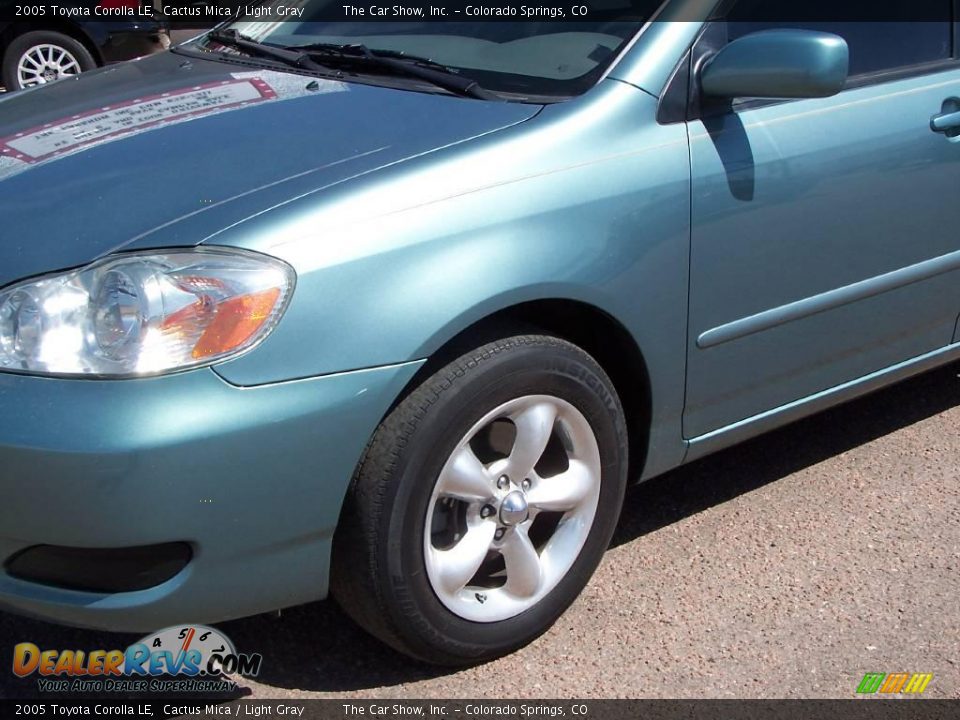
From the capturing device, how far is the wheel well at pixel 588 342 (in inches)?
88.0

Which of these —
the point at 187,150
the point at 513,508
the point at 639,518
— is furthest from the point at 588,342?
the point at 187,150

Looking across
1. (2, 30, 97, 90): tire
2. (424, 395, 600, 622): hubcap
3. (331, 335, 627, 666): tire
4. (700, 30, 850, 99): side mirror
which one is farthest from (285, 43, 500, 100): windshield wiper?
(2, 30, 97, 90): tire

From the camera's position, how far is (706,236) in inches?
98.6

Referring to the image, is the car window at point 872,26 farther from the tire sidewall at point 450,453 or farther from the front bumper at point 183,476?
the front bumper at point 183,476

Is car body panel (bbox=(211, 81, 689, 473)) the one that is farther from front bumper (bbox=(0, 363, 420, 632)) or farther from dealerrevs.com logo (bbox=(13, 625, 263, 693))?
dealerrevs.com logo (bbox=(13, 625, 263, 693))

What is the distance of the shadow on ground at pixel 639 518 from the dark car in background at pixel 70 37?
21.5ft

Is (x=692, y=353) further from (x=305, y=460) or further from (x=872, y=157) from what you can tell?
(x=305, y=460)

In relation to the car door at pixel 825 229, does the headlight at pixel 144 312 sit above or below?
above

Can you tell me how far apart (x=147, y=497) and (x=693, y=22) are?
160cm

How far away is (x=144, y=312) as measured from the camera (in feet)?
6.47

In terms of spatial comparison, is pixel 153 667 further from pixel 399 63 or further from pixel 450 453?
pixel 399 63

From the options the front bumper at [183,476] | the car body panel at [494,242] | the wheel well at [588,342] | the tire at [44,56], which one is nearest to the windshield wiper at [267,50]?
the car body panel at [494,242]

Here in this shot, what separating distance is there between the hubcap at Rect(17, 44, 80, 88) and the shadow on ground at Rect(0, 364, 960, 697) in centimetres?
680

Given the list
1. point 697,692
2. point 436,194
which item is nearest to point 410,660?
point 697,692
